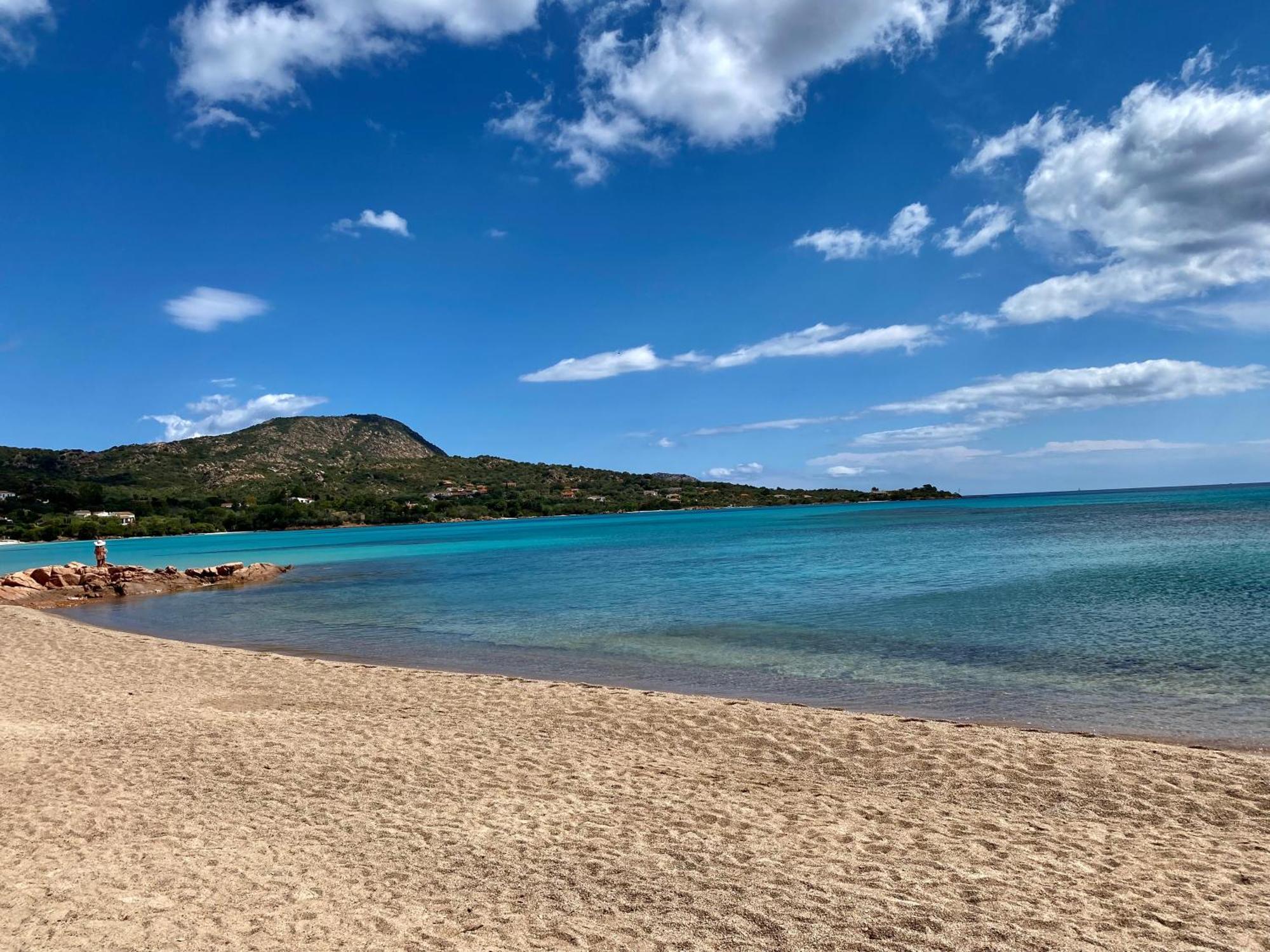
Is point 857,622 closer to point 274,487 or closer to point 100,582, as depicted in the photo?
point 100,582

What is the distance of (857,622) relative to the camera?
64.4 feet

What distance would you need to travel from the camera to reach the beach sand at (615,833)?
4840 millimetres

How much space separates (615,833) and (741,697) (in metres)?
6.22

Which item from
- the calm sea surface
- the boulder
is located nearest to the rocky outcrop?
the boulder

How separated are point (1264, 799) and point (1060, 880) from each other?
10.6ft

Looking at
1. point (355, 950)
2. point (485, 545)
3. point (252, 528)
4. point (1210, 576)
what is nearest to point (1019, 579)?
point (1210, 576)

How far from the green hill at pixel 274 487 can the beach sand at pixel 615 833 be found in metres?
113

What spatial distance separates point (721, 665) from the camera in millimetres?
15070

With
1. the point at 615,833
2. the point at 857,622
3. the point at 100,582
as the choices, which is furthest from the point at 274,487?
the point at 615,833

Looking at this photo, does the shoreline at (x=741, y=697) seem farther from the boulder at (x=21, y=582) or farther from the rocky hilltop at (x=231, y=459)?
the rocky hilltop at (x=231, y=459)

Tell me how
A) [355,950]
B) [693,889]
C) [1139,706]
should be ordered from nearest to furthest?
[355,950], [693,889], [1139,706]

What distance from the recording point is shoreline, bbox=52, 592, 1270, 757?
30.3 ft

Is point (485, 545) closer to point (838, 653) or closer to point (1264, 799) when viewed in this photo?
point (838, 653)

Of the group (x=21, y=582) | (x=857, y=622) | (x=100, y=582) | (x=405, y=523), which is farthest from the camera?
(x=405, y=523)
